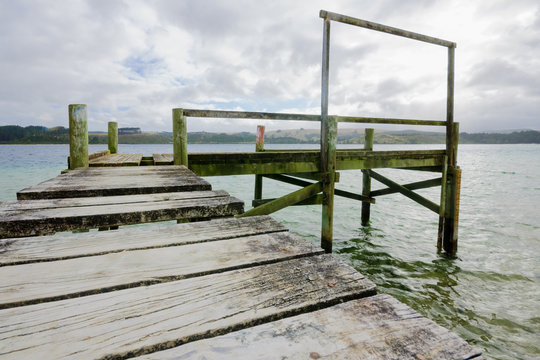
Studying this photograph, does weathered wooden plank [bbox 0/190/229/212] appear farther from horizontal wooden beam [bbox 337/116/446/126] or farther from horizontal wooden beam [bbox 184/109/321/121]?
horizontal wooden beam [bbox 337/116/446/126]

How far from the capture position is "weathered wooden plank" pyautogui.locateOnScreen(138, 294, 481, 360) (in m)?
0.75

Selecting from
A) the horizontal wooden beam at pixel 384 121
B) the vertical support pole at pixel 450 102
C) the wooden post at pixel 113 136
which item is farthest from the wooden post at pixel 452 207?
the wooden post at pixel 113 136

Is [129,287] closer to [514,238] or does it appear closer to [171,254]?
[171,254]

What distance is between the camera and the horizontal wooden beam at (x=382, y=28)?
448 cm

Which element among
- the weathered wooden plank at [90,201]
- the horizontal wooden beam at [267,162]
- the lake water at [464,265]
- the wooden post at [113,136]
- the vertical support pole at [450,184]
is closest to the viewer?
the weathered wooden plank at [90,201]

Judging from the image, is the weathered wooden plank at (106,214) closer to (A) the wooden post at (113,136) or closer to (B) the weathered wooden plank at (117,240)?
(B) the weathered wooden plank at (117,240)

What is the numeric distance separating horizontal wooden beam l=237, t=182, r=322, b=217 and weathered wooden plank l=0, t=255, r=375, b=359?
3.23 meters

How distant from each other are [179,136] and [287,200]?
2.01 m

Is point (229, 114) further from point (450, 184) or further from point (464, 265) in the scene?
point (464, 265)

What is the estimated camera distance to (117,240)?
1.48m

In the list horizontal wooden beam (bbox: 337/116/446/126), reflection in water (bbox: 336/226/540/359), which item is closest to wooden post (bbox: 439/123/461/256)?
reflection in water (bbox: 336/226/540/359)

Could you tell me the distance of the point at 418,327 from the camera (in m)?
0.87

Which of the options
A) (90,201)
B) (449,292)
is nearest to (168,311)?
(90,201)

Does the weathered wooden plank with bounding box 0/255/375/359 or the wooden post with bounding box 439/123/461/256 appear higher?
the weathered wooden plank with bounding box 0/255/375/359
